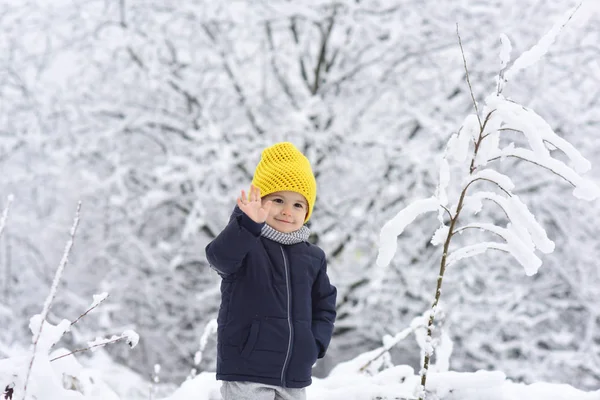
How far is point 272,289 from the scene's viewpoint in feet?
6.63

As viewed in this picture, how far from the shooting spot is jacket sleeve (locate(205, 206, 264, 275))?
6.27ft

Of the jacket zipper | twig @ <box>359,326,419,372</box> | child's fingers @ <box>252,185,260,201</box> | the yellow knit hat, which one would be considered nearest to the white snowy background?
twig @ <box>359,326,419,372</box>

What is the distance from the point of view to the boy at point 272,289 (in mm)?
1928

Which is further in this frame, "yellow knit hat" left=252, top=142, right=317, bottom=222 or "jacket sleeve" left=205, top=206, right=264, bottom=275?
"yellow knit hat" left=252, top=142, right=317, bottom=222

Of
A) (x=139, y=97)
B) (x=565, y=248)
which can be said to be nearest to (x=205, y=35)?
(x=139, y=97)

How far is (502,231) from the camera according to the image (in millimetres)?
1707

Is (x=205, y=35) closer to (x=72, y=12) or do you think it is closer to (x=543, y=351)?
(x=72, y=12)

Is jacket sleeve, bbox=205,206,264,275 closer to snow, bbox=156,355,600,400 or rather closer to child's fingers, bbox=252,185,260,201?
child's fingers, bbox=252,185,260,201

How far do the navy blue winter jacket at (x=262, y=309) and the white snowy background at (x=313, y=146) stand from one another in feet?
14.8

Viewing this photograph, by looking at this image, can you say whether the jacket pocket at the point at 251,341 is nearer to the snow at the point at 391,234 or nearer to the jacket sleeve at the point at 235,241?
the jacket sleeve at the point at 235,241

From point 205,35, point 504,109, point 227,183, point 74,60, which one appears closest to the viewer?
point 504,109

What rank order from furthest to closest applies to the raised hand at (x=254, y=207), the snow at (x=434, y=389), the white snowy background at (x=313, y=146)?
the white snowy background at (x=313, y=146) → the snow at (x=434, y=389) → the raised hand at (x=254, y=207)

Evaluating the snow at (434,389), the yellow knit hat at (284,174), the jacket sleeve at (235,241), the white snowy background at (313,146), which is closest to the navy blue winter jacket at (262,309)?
the jacket sleeve at (235,241)

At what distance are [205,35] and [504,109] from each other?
21.7 ft
